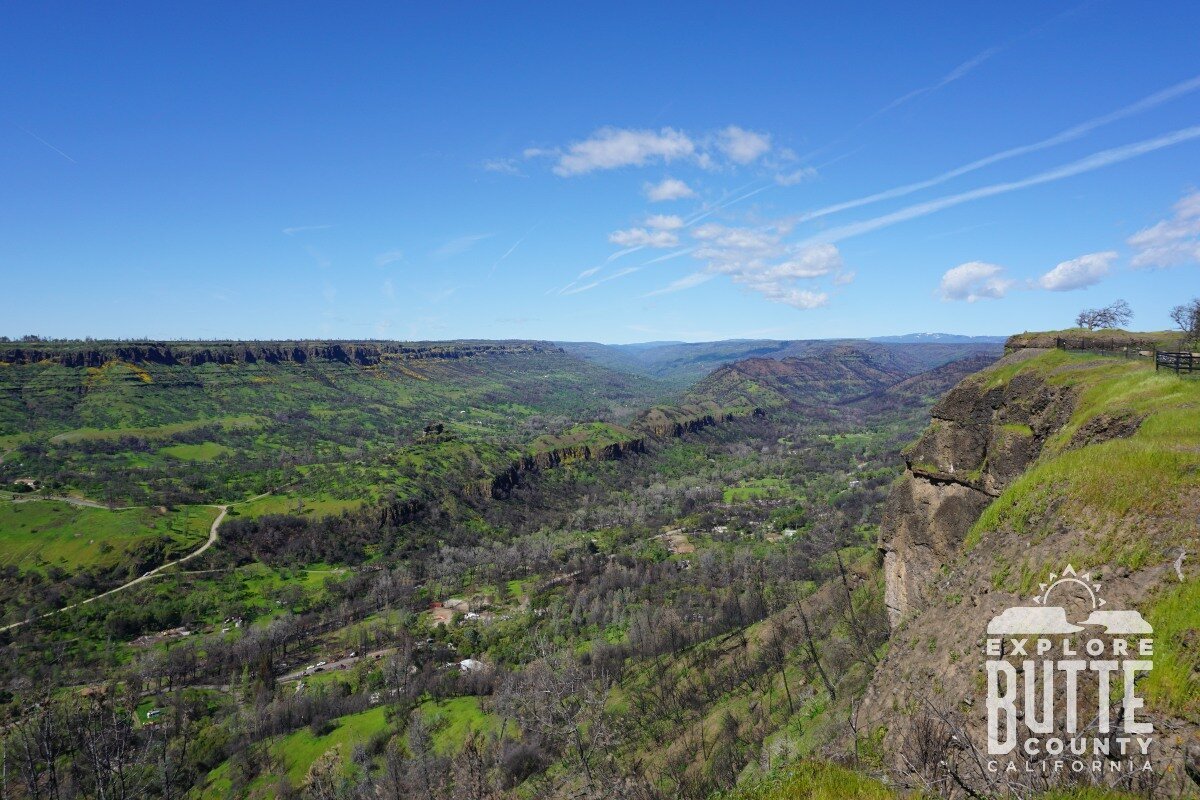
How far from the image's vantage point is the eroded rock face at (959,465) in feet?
99.5

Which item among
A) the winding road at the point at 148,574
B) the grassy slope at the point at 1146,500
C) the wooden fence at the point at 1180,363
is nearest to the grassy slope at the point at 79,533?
the winding road at the point at 148,574

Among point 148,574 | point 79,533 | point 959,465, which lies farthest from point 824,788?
point 79,533

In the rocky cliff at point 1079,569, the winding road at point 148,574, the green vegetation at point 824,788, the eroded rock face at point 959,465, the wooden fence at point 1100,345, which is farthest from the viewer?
the winding road at point 148,574

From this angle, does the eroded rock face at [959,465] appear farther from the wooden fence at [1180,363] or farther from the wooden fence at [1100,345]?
the wooden fence at [1100,345]

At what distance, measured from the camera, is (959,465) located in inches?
1421

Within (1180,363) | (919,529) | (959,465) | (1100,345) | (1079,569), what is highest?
(1100,345)

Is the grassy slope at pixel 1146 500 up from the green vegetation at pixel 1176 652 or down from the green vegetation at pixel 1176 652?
up

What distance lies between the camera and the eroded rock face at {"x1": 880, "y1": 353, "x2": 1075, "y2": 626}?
3031cm

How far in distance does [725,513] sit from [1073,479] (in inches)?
5430

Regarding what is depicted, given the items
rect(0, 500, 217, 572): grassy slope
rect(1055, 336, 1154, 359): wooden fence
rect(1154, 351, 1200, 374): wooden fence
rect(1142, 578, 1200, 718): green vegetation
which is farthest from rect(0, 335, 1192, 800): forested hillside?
rect(1055, 336, 1154, 359): wooden fence

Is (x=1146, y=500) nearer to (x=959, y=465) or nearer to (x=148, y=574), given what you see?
(x=959, y=465)

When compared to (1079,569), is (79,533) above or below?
below

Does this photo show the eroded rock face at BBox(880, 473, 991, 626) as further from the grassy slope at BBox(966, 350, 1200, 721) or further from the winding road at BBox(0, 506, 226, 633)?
the winding road at BBox(0, 506, 226, 633)

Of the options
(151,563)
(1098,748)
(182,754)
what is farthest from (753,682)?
(151,563)
